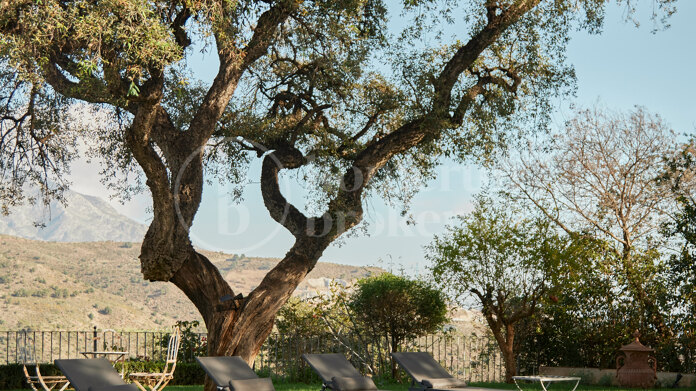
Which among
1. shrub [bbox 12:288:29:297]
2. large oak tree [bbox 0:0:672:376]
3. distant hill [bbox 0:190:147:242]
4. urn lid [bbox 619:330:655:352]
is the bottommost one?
urn lid [bbox 619:330:655:352]

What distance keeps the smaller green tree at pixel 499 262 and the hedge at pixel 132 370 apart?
5.33m

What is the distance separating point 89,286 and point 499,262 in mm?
29374

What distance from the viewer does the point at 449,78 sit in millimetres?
12758

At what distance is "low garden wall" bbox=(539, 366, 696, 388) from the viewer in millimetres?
14453

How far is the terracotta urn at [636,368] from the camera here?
559 inches

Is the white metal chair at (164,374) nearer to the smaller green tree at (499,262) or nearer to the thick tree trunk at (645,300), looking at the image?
the smaller green tree at (499,262)

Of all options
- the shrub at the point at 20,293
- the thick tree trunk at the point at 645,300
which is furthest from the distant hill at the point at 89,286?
the thick tree trunk at the point at 645,300

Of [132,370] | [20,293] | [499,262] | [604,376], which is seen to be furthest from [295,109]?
[20,293]

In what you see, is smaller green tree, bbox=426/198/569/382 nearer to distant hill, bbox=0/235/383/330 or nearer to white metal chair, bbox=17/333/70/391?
white metal chair, bbox=17/333/70/391

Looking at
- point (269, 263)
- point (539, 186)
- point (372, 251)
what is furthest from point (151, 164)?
point (269, 263)

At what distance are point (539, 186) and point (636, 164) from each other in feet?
7.47

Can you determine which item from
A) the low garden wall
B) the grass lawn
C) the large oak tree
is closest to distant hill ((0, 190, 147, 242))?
the large oak tree

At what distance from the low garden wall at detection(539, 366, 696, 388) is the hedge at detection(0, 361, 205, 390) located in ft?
23.8

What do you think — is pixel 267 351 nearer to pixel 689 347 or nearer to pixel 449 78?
pixel 449 78
